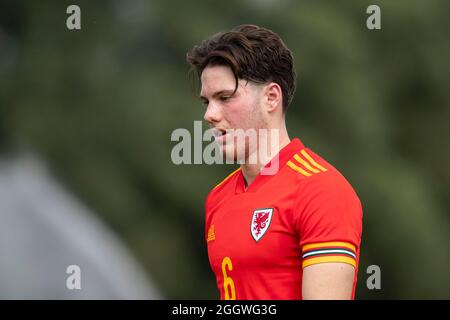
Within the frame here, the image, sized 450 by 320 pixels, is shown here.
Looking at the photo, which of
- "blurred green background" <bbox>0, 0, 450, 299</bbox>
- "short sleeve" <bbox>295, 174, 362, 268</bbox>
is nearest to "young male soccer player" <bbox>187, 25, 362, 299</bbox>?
"short sleeve" <bbox>295, 174, 362, 268</bbox>

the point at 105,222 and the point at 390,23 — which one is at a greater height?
the point at 390,23

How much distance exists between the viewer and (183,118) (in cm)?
948

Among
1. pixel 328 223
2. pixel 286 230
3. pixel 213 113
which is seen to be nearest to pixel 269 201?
pixel 286 230

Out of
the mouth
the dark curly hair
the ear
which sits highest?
the dark curly hair

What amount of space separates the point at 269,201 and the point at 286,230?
17 cm

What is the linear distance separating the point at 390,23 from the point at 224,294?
25.5 ft

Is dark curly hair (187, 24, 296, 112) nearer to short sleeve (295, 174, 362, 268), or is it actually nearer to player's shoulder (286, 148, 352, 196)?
player's shoulder (286, 148, 352, 196)

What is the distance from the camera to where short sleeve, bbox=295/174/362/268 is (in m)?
2.94

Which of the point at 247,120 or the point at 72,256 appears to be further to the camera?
the point at 72,256

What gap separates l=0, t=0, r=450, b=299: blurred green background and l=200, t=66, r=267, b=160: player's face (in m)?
6.15

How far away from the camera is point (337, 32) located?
10.2m

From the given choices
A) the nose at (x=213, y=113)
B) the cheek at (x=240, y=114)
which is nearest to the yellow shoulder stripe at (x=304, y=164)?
the cheek at (x=240, y=114)

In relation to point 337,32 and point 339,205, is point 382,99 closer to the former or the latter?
point 337,32

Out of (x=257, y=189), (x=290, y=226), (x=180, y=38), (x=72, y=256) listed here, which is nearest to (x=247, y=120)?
(x=257, y=189)
